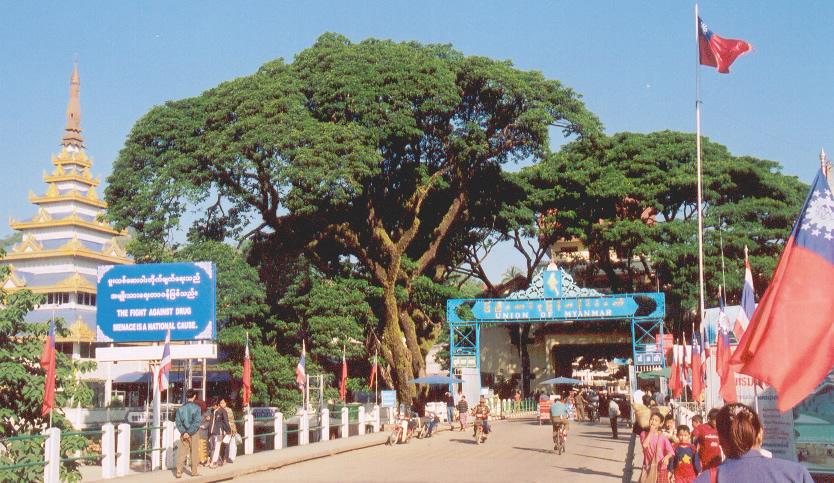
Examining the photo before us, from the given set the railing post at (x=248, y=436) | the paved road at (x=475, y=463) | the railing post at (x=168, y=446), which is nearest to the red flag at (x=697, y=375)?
the paved road at (x=475, y=463)

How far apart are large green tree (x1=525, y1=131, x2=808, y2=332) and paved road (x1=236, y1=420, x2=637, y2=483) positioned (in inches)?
636

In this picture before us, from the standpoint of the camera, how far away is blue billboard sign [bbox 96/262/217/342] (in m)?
23.8

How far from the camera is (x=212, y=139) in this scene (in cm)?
3738

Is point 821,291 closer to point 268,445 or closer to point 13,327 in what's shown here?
point 13,327

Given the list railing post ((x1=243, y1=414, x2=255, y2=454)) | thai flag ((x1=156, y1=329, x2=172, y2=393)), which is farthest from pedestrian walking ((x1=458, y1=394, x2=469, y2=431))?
thai flag ((x1=156, y1=329, x2=172, y2=393))

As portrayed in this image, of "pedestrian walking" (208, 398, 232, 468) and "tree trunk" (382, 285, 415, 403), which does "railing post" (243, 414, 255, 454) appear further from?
"tree trunk" (382, 285, 415, 403)

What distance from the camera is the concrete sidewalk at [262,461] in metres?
18.4

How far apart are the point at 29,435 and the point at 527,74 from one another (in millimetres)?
31056

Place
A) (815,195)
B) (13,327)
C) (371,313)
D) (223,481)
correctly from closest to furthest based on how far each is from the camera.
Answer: (815,195) < (13,327) < (223,481) < (371,313)

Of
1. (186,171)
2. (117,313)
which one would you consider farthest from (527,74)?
(117,313)

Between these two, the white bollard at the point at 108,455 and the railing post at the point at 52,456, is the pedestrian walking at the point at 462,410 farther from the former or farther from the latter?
the railing post at the point at 52,456

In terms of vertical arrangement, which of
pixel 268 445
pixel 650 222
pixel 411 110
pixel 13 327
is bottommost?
pixel 268 445

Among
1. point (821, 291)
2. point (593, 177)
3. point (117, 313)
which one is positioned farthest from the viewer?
point (593, 177)

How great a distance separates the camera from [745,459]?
4492 mm
